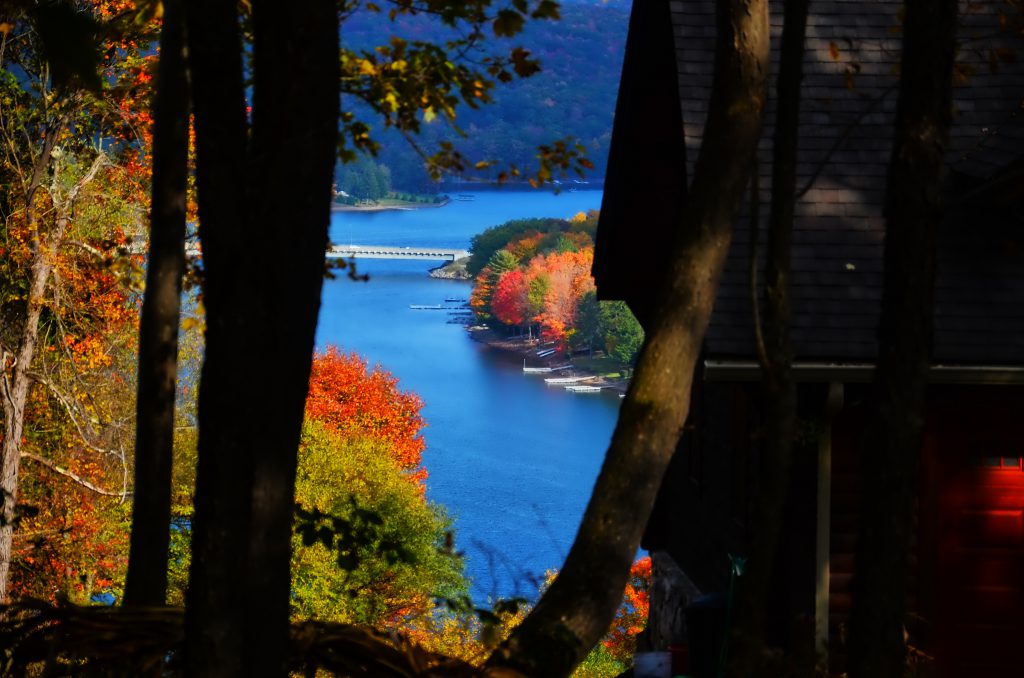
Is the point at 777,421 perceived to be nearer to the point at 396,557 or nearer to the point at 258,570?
the point at 396,557

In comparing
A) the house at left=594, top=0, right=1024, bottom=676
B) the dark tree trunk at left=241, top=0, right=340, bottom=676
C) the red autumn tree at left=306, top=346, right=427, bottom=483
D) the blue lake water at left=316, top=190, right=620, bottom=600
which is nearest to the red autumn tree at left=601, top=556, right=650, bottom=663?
the blue lake water at left=316, top=190, right=620, bottom=600

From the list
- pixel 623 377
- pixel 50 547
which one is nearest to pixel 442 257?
pixel 623 377

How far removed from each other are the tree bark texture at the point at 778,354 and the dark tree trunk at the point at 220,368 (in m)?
3.50

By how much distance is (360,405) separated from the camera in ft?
205

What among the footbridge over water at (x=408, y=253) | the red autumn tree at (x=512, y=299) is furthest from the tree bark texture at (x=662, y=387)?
the footbridge over water at (x=408, y=253)

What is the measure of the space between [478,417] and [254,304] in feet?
295

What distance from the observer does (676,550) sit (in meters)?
13.7

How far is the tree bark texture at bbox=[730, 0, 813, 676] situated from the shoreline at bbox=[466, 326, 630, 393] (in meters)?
89.7

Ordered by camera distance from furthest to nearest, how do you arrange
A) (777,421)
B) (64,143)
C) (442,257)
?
(442,257) → (64,143) → (777,421)

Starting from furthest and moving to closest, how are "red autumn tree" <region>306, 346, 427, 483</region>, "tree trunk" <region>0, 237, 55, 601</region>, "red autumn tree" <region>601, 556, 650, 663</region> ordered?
"red autumn tree" <region>306, 346, 427, 483</region> < "red autumn tree" <region>601, 556, 650, 663</region> < "tree trunk" <region>0, 237, 55, 601</region>

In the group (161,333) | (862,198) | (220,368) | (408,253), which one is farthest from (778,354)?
(408,253)

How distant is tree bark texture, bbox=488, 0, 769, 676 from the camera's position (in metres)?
3.98

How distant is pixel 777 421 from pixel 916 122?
2176 millimetres

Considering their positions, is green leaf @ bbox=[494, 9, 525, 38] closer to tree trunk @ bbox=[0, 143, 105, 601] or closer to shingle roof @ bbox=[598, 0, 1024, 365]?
shingle roof @ bbox=[598, 0, 1024, 365]
